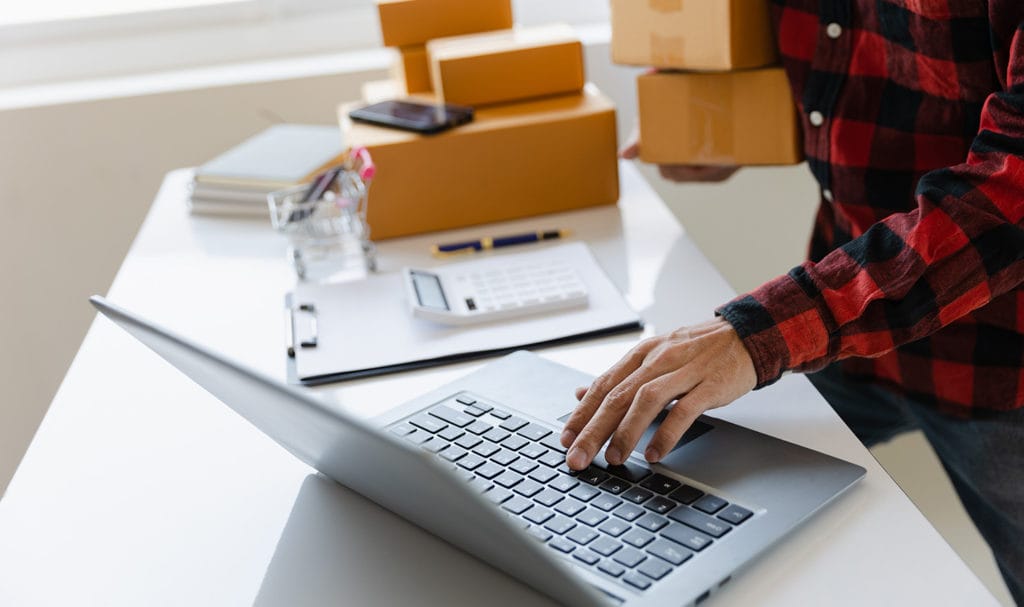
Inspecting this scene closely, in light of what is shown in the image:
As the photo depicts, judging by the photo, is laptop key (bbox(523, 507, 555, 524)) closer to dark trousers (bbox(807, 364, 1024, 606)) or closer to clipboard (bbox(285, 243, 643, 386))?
clipboard (bbox(285, 243, 643, 386))

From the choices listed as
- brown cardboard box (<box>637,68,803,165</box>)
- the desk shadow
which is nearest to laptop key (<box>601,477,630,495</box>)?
the desk shadow

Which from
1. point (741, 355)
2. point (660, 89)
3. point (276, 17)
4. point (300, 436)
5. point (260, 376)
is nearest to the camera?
point (260, 376)

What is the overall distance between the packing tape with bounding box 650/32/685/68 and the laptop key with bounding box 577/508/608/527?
69 cm

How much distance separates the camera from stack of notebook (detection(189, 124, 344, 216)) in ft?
4.63

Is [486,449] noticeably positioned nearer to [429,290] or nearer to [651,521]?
[651,521]

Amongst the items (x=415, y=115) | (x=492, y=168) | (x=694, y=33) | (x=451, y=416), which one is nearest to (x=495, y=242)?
(x=492, y=168)

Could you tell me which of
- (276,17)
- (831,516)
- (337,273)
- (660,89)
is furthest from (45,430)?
(276,17)

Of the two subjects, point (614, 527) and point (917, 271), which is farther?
point (917, 271)

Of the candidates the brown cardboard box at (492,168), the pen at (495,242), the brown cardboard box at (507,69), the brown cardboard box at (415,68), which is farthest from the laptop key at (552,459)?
the brown cardboard box at (415,68)

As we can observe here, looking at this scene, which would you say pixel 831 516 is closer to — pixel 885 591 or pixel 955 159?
pixel 885 591

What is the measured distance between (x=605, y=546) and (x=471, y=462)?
0.49ft

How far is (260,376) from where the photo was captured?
594mm

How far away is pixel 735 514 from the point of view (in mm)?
681

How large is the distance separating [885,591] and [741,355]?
232mm
